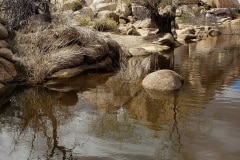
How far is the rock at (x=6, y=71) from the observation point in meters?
12.0

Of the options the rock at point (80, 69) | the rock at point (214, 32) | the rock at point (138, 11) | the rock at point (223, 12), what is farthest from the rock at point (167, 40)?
the rock at point (223, 12)

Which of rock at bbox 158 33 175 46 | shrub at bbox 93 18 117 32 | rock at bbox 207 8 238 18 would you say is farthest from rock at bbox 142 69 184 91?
rock at bbox 207 8 238 18

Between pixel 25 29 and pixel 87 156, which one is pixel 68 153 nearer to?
pixel 87 156

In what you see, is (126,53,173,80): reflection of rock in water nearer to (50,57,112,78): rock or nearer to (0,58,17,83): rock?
(50,57,112,78): rock

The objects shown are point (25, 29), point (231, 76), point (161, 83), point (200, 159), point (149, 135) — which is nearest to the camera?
point (200, 159)

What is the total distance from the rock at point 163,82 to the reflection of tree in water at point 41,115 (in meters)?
2.25

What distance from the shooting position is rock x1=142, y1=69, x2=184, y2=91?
11367 mm

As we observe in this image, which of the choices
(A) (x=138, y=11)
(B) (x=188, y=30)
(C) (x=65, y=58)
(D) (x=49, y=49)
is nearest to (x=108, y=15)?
(A) (x=138, y=11)

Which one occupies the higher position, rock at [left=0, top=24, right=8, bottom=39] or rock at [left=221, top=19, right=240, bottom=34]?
rock at [left=0, top=24, right=8, bottom=39]

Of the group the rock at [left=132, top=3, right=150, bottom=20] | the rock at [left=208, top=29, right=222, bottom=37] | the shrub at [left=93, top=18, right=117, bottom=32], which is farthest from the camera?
the rock at [left=132, top=3, right=150, bottom=20]

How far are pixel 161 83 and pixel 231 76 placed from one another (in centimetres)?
341

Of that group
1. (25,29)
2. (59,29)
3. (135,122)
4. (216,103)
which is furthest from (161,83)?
(25,29)

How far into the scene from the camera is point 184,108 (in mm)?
9578

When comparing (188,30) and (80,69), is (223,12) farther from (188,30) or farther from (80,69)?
(80,69)
